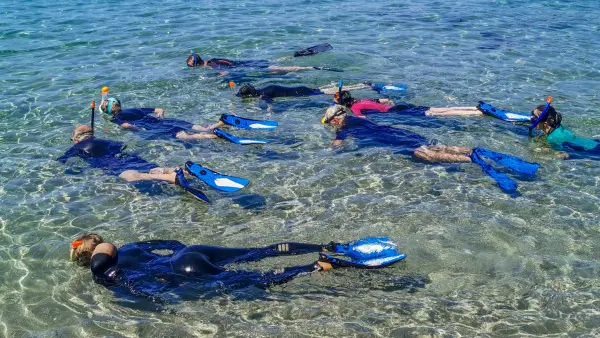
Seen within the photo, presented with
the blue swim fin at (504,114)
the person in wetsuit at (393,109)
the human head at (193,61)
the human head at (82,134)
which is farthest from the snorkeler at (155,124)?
the blue swim fin at (504,114)

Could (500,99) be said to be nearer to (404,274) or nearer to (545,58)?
(545,58)

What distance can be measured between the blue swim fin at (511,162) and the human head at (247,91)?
19.7 feet

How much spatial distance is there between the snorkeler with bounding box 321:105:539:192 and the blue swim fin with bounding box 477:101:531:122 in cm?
199

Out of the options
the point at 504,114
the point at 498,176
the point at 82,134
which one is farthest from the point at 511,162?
the point at 82,134

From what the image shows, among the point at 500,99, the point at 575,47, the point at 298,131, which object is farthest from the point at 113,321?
the point at 575,47

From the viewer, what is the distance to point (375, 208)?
27.0 feet

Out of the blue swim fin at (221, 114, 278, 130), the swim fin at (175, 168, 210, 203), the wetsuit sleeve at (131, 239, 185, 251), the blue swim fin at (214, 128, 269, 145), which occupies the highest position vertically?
the blue swim fin at (221, 114, 278, 130)

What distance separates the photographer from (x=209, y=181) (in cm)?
884

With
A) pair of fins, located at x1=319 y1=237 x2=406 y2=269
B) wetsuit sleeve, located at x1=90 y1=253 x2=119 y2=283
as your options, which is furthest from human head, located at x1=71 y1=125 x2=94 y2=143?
pair of fins, located at x1=319 y1=237 x2=406 y2=269

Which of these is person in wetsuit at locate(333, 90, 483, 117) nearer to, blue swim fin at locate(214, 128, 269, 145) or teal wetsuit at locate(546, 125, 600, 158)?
teal wetsuit at locate(546, 125, 600, 158)

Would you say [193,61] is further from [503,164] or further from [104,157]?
[503,164]

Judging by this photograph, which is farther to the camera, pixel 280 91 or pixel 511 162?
pixel 280 91

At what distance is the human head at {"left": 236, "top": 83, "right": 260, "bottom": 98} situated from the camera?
1326cm

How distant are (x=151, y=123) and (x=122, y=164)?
7.34 ft
